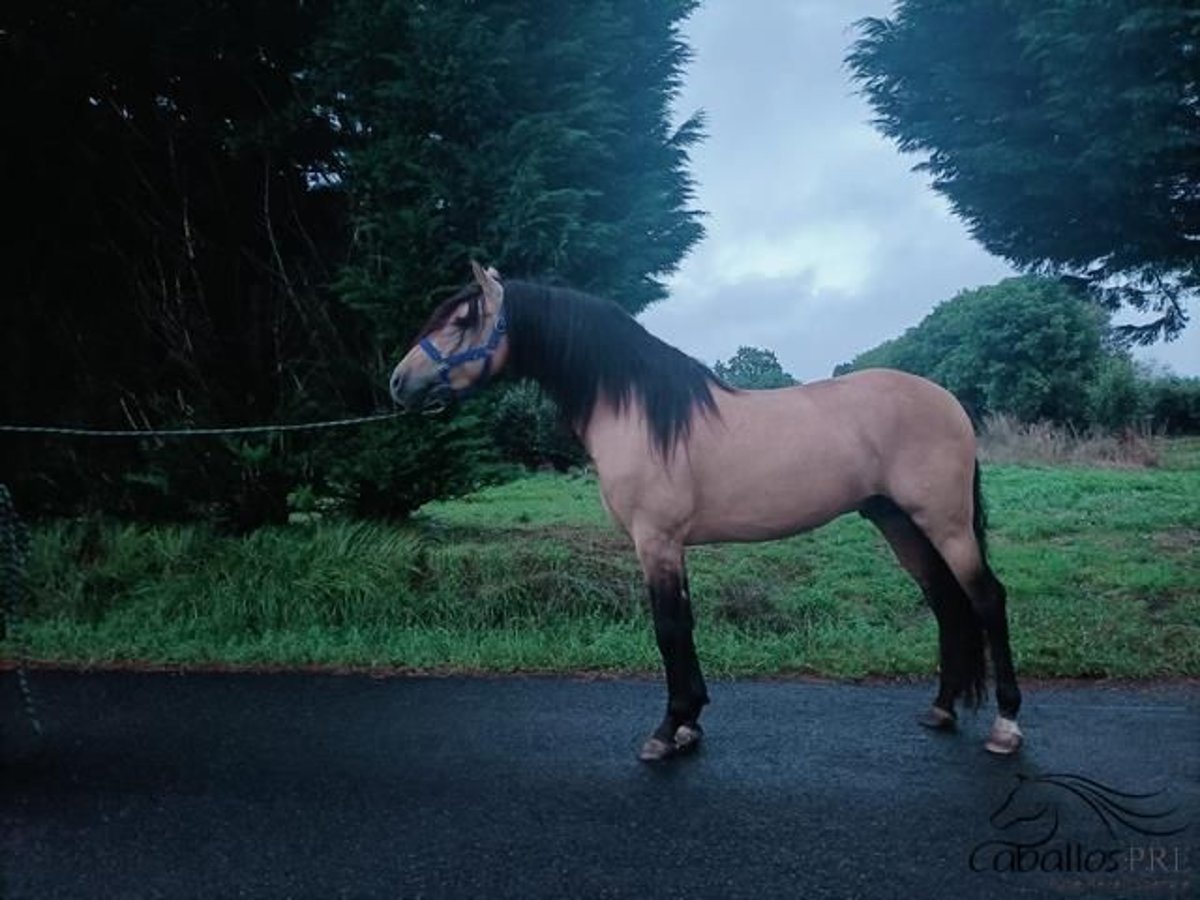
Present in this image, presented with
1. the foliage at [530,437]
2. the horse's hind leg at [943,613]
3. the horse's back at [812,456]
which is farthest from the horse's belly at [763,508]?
the foliage at [530,437]

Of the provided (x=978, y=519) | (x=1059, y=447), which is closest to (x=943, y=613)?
(x=978, y=519)

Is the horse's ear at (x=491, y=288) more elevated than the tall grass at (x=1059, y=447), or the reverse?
the horse's ear at (x=491, y=288)

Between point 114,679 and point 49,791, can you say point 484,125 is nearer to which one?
point 114,679

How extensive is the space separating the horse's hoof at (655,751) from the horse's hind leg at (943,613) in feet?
4.13

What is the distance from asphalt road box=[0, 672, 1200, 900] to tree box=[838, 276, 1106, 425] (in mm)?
15410

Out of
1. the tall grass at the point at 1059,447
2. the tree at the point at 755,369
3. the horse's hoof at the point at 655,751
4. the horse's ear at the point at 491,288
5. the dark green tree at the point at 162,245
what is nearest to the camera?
the horse's hoof at the point at 655,751

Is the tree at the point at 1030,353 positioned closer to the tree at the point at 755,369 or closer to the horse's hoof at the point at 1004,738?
the tree at the point at 755,369

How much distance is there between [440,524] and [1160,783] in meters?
6.04

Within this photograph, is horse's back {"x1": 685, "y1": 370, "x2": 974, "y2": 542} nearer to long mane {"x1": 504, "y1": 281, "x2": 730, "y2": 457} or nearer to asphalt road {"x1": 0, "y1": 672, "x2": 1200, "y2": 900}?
long mane {"x1": 504, "y1": 281, "x2": 730, "y2": 457}

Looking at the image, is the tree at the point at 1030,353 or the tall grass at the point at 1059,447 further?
the tree at the point at 1030,353

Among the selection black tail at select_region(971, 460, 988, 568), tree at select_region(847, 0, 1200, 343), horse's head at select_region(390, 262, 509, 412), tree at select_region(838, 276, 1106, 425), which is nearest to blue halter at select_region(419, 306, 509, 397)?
horse's head at select_region(390, 262, 509, 412)

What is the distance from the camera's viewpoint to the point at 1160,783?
127 inches

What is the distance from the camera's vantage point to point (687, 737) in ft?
12.4

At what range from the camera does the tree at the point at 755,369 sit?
1766 cm
